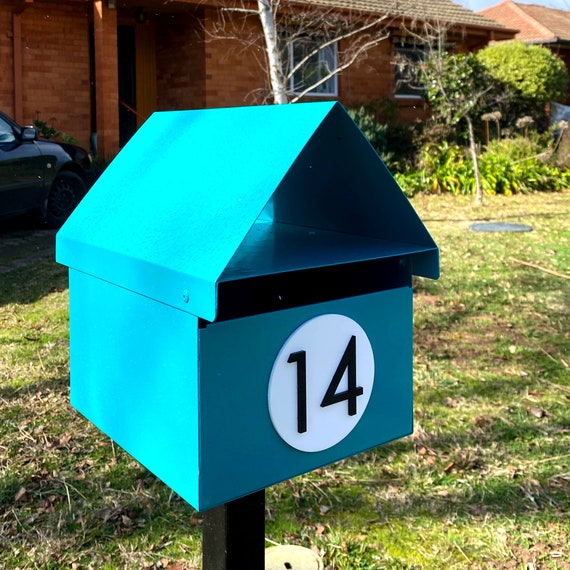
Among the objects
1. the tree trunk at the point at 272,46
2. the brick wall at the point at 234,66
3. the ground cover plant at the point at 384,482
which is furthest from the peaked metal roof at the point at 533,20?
the ground cover plant at the point at 384,482

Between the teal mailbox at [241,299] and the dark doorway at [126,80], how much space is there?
13854 mm

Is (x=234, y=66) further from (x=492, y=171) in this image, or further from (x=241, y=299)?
(x=241, y=299)

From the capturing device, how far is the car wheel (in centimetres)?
909

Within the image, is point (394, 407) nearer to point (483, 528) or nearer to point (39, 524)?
point (483, 528)

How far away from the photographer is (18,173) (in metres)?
8.41

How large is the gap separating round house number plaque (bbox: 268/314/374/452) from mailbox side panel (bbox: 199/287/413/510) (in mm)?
18

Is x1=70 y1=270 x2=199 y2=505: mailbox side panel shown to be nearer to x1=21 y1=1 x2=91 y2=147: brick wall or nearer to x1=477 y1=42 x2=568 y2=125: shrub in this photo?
x1=21 y1=1 x2=91 y2=147: brick wall

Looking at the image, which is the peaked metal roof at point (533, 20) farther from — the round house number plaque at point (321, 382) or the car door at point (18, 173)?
the round house number plaque at point (321, 382)

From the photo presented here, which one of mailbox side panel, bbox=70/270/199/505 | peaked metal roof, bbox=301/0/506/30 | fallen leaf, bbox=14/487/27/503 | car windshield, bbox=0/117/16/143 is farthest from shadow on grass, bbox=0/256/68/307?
peaked metal roof, bbox=301/0/506/30

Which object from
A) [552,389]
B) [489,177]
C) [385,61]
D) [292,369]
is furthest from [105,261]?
[385,61]

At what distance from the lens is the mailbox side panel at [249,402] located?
1.50 m

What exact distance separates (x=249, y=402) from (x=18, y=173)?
7538 mm

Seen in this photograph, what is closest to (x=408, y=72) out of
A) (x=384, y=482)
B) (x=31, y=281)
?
(x=31, y=281)

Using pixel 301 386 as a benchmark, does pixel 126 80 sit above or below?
above
